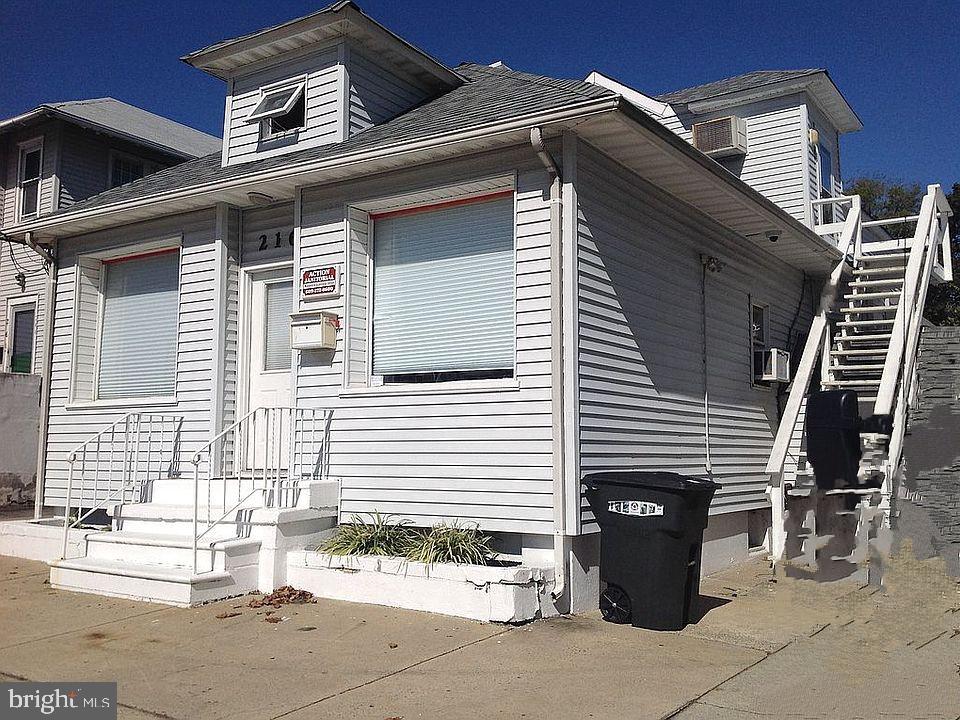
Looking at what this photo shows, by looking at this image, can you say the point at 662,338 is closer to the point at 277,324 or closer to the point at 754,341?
the point at 754,341

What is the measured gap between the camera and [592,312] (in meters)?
7.51

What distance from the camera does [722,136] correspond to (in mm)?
15359

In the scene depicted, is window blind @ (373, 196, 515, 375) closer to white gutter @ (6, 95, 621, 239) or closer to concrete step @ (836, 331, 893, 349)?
white gutter @ (6, 95, 621, 239)

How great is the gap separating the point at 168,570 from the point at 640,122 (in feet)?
17.2

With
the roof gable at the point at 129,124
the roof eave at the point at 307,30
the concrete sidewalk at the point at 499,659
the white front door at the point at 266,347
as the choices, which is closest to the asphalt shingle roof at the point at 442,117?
the roof eave at the point at 307,30

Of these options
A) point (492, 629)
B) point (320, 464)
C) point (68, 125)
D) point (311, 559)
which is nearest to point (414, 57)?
point (320, 464)

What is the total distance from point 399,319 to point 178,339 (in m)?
2.82

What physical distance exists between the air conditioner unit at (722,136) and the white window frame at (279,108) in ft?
25.7

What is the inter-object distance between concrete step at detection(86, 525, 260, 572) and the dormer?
4408 mm

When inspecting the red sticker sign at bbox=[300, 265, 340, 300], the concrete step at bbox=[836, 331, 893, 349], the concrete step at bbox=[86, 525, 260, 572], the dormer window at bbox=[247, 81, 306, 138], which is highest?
the dormer window at bbox=[247, 81, 306, 138]

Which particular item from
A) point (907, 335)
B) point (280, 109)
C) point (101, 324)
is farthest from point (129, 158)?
point (907, 335)

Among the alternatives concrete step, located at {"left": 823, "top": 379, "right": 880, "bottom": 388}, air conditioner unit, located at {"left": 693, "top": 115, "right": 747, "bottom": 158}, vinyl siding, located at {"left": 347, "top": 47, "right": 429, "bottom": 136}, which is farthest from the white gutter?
air conditioner unit, located at {"left": 693, "top": 115, "right": 747, "bottom": 158}

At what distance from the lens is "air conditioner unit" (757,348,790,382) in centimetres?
1091

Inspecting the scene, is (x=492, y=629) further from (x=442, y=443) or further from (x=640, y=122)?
(x=640, y=122)
